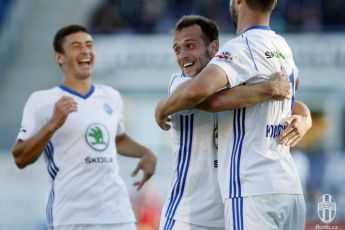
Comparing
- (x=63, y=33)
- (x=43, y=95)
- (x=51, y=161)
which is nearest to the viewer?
(x=51, y=161)

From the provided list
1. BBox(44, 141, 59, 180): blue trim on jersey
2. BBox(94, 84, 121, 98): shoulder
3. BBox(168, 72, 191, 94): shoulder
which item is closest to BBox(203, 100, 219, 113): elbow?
BBox(168, 72, 191, 94): shoulder

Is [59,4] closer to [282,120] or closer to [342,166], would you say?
[342,166]

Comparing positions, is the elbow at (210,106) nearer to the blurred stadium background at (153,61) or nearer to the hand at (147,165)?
the hand at (147,165)

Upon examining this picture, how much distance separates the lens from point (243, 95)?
5.79 m

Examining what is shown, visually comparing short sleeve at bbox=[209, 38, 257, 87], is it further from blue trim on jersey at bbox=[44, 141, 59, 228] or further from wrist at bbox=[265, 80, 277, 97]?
blue trim on jersey at bbox=[44, 141, 59, 228]

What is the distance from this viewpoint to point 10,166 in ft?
58.8

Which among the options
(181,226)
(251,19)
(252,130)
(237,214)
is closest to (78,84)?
(181,226)

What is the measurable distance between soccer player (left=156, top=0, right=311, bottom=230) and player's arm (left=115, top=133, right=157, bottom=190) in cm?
216

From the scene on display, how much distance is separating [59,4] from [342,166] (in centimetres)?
829

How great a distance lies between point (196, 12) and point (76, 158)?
44.0 feet

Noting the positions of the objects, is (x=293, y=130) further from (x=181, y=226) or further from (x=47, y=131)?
(x=47, y=131)

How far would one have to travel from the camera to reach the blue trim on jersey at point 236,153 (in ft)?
19.2

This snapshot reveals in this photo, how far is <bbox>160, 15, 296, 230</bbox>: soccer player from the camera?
6.34 metres

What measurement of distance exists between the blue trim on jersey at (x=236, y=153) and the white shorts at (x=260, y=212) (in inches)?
2.3
